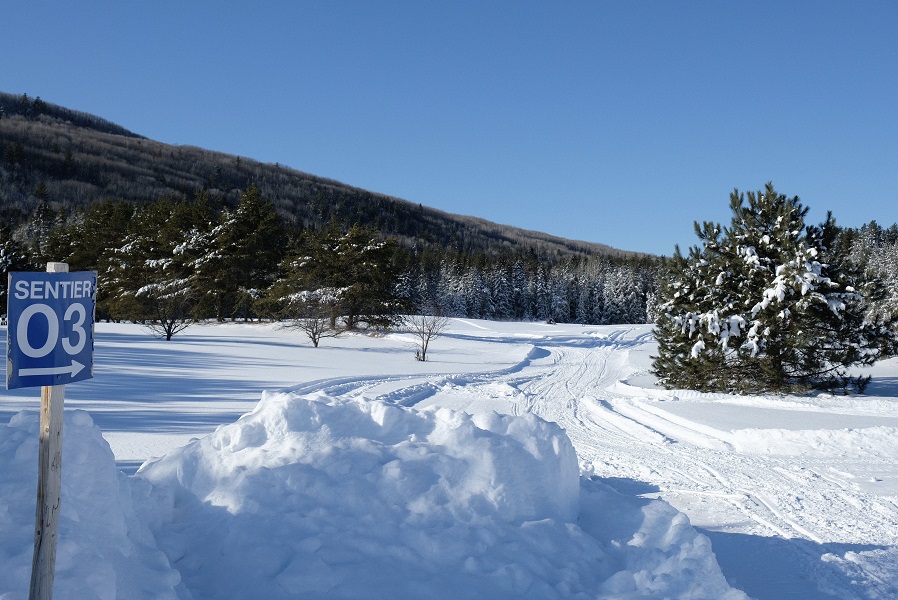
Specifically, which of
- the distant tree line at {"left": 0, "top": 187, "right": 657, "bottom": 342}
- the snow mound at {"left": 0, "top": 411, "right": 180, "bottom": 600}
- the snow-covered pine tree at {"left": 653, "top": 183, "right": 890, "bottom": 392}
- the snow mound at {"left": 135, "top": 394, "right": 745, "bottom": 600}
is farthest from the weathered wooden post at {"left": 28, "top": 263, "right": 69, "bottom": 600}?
the distant tree line at {"left": 0, "top": 187, "right": 657, "bottom": 342}

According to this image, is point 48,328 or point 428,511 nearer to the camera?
point 48,328

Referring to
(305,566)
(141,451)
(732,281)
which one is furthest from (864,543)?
(732,281)

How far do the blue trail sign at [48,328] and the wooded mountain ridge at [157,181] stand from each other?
9801 cm

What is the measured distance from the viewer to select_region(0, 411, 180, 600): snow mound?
9.30 feet

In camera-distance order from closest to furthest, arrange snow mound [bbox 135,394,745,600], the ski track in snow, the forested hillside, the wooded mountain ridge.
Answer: snow mound [bbox 135,394,745,600]
the ski track in snow
the forested hillside
the wooded mountain ridge

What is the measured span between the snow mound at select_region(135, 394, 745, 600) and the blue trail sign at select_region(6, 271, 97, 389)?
1.98 metres

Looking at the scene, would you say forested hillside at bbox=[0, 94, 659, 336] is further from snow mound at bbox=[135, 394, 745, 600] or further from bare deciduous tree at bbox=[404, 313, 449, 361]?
snow mound at bbox=[135, 394, 745, 600]

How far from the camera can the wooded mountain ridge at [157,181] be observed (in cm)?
11325

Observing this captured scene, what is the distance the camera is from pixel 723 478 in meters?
7.63

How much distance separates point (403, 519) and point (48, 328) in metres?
2.78

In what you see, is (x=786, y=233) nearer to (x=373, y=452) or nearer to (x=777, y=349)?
(x=777, y=349)

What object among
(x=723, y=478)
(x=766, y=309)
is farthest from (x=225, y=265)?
(x=723, y=478)

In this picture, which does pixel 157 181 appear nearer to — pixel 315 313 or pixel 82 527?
pixel 315 313

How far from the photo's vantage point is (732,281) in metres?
17.2
